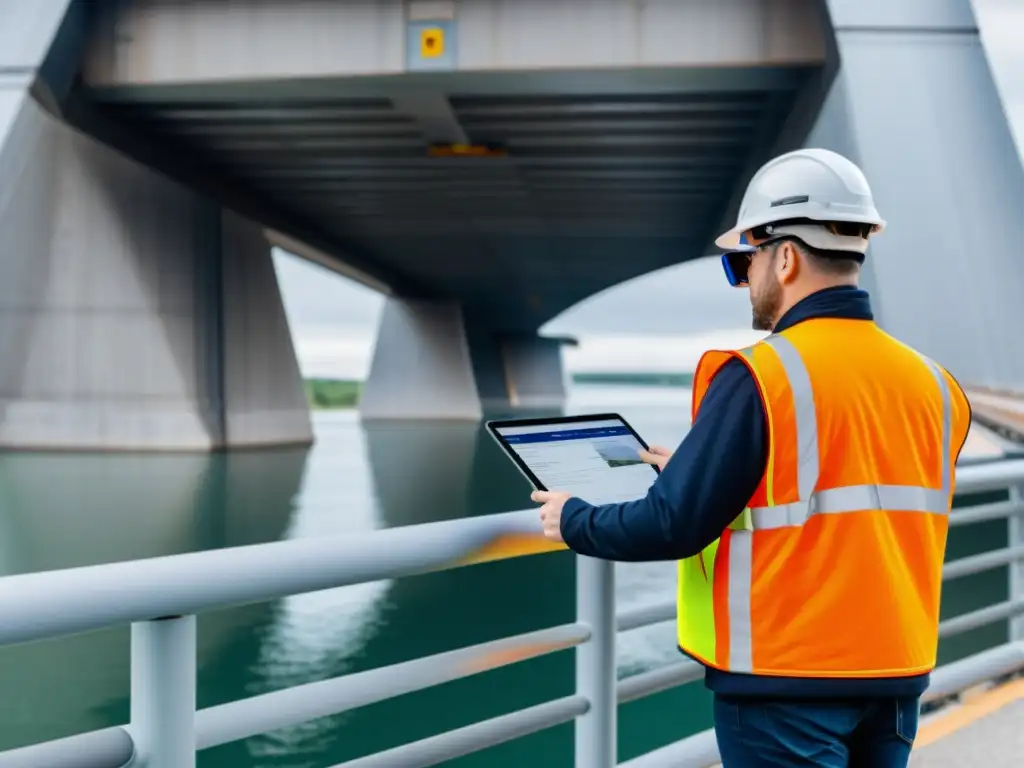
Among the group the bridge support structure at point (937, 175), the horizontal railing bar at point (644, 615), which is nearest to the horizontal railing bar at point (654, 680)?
the horizontal railing bar at point (644, 615)

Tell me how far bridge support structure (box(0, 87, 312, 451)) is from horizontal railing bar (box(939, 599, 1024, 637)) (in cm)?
2116

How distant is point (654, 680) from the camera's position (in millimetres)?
3004

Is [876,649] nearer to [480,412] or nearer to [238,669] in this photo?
[238,669]

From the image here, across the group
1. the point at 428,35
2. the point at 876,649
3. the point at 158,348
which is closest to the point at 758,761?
the point at 876,649

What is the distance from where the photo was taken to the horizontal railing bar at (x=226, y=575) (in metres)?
1.70

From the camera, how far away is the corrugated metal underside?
64.7ft

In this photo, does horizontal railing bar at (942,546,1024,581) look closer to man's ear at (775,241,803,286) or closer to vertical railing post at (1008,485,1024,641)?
vertical railing post at (1008,485,1024,641)

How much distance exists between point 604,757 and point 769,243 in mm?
1462

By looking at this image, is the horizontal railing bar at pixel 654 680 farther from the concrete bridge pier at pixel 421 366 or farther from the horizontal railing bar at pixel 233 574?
the concrete bridge pier at pixel 421 366

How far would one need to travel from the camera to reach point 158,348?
24.5 metres

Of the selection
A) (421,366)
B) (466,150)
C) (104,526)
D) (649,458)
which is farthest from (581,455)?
(421,366)

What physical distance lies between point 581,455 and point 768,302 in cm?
53

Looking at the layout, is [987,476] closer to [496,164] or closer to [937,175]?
[937,175]

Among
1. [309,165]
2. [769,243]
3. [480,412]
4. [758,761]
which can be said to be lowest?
[480,412]
